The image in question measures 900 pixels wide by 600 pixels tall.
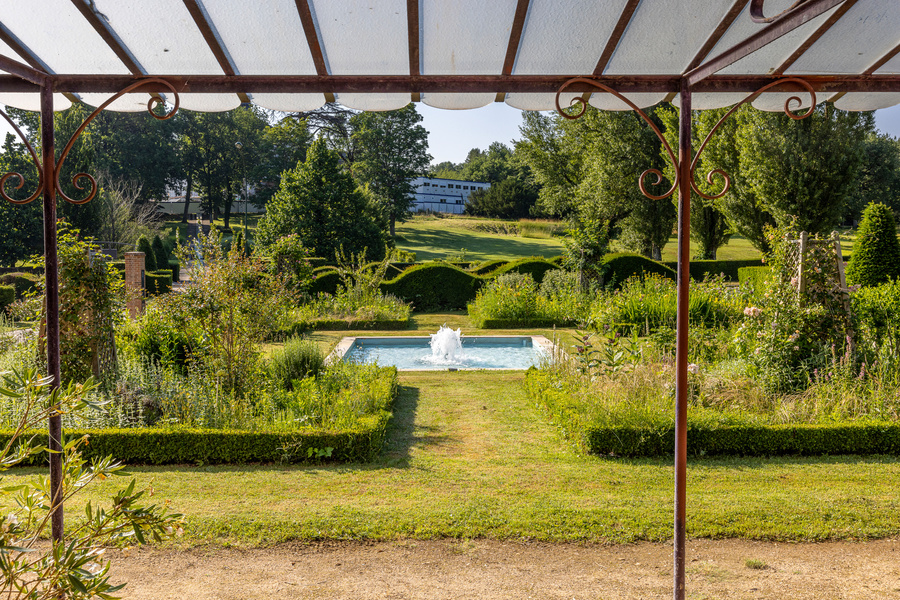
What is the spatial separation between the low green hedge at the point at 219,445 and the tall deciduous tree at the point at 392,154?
117 ft

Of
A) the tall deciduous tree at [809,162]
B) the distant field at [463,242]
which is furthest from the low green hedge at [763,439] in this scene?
the distant field at [463,242]

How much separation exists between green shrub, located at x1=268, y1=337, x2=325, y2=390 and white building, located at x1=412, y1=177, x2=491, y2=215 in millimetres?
52480

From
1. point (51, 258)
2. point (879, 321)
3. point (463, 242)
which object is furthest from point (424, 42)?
point (463, 242)

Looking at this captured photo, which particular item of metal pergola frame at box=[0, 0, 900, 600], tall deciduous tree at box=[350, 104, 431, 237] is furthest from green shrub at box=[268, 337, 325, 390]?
tall deciduous tree at box=[350, 104, 431, 237]

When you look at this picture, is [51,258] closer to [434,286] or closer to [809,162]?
[434,286]

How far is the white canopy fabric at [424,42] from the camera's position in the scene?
239cm

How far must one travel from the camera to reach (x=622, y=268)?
16562 millimetres

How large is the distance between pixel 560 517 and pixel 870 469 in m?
2.92

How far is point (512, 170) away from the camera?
59906mm

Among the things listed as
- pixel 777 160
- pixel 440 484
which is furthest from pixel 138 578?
pixel 777 160

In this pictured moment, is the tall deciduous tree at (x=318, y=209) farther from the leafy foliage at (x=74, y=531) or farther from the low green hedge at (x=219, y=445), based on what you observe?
the leafy foliage at (x=74, y=531)

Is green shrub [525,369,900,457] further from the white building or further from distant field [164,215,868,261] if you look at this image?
the white building

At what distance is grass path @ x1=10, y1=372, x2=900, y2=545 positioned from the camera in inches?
149

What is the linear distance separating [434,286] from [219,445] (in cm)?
1127
